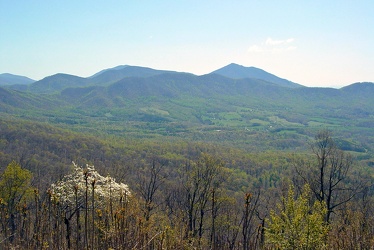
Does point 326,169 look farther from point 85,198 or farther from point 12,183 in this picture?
point 12,183

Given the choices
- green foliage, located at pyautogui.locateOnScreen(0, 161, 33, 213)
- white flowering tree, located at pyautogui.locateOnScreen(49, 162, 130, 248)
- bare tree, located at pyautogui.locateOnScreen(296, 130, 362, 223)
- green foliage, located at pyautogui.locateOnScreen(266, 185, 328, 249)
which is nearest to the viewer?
white flowering tree, located at pyautogui.locateOnScreen(49, 162, 130, 248)

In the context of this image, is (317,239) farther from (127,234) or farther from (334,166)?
(334,166)

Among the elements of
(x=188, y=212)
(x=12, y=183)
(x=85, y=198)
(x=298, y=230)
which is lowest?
(x=188, y=212)

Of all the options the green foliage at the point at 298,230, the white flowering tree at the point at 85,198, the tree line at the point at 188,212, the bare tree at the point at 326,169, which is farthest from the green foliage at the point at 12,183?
the green foliage at the point at 298,230

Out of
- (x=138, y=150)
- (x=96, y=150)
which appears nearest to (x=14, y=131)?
(x=96, y=150)

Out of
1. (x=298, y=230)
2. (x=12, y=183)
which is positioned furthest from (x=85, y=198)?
(x=12, y=183)

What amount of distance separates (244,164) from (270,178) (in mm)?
11855

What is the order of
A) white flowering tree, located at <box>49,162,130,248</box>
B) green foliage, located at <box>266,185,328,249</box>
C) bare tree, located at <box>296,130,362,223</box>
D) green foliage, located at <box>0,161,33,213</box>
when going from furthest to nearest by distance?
1. green foliage, located at <box>0,161,33,213</box>
2. bare tree, located at <box>296,130,362,223</box>
3. green foliage, located at <box>266,185,328,249</box>
4. white flowering tree, located at <box>49,162,130,248</box>

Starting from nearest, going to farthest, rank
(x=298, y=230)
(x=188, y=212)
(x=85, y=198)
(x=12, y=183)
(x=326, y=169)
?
1. (x=85, y=198)
2. (x=298, y=230)
3. (x=326, y=169)
4. (x=188, y=212)
5. (x=12, y=183)

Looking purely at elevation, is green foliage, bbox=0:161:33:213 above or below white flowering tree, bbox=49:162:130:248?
below

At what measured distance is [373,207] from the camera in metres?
50.1

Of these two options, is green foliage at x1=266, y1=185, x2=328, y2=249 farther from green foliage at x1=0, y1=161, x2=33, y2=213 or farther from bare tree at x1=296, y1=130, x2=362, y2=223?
green foliage at x1=0, y1=161, x2=33, y2=213

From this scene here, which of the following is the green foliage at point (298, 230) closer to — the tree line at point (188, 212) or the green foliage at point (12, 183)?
the tree line at point (188, 212)

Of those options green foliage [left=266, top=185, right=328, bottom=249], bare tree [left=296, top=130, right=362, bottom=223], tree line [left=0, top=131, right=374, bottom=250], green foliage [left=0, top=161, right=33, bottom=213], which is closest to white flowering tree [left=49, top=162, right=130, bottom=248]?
tree line [left=0, top=131, right=374, bottom=250]
